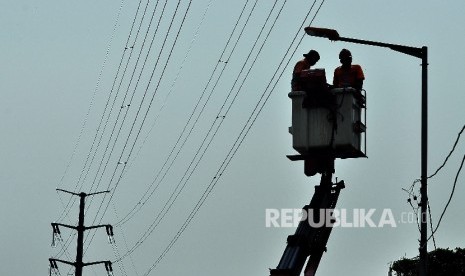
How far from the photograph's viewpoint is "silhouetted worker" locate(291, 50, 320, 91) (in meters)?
27.3

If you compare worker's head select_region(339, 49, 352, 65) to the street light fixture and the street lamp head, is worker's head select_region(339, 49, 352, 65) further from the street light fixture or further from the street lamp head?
the street lamp head

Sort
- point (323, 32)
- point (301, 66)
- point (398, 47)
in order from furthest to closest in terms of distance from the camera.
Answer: point (301, 66) < point (398, 47) < point (323, 32)

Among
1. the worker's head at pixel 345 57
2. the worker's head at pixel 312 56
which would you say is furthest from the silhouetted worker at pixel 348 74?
the worker's head at pixel 312 56

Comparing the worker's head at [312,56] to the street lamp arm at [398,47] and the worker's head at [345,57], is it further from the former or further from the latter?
the street lamp arm at [398,47]

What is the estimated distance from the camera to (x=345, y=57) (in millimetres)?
27094

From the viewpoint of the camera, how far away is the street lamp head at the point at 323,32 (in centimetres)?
2611

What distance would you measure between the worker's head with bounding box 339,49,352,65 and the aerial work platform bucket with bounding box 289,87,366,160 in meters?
0.67

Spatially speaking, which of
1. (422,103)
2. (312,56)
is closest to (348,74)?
(312,56)

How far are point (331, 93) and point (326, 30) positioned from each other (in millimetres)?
1553

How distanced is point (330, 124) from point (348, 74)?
1.22 m

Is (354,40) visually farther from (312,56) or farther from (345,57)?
(312,56)

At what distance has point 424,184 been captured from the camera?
1043 inches

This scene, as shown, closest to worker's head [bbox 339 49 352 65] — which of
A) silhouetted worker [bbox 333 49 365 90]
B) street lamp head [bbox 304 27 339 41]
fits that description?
silhouetted worker [bbox 333 49 365 90]

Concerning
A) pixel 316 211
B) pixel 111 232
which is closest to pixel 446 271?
pixel 111 232
